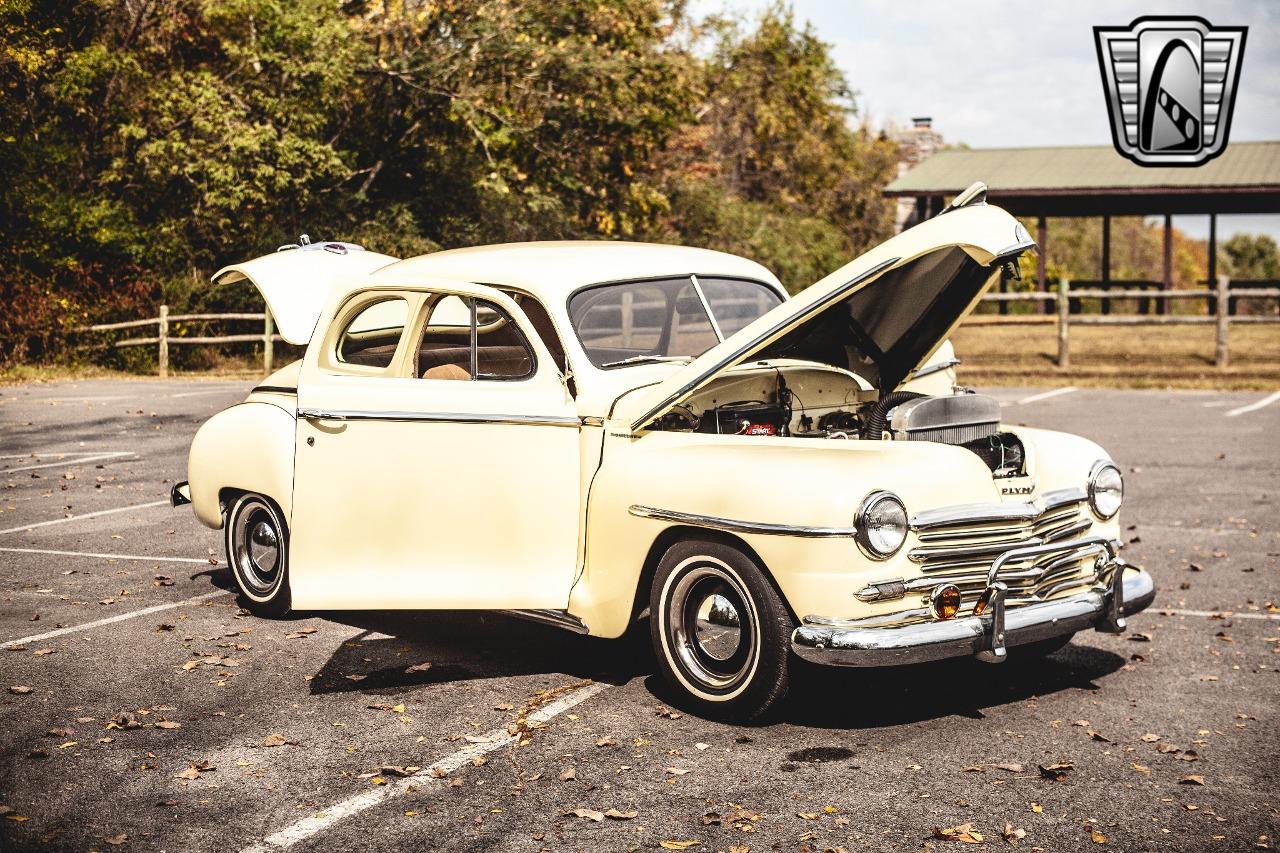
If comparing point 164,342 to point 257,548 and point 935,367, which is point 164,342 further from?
point 935,367

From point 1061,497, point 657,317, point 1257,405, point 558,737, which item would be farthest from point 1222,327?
point 558,737

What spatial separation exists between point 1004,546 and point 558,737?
1.92 metres

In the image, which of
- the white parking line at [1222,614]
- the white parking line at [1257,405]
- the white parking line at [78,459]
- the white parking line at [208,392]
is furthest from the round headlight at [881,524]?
the white parking line at [208,392]

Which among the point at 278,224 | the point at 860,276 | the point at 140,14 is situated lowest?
the point at 860,276

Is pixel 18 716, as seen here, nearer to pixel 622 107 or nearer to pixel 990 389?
pixel 990 389

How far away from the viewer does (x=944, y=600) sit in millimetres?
5305

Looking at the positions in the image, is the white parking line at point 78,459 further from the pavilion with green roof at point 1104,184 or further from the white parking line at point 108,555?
the pavilion with green roof at point 1104,184

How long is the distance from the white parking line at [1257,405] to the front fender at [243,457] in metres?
13.9

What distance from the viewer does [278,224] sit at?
26.0 metres

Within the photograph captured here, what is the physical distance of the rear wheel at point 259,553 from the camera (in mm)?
7406

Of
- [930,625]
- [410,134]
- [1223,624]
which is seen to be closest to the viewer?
[930,625]

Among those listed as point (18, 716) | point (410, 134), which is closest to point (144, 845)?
point (18, 716)

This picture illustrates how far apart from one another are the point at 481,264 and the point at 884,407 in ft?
6.75

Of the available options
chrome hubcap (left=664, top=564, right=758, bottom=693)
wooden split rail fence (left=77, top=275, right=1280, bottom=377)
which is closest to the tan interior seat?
chrome hubcap (left=664, top=564, right=758, bottom=693)
